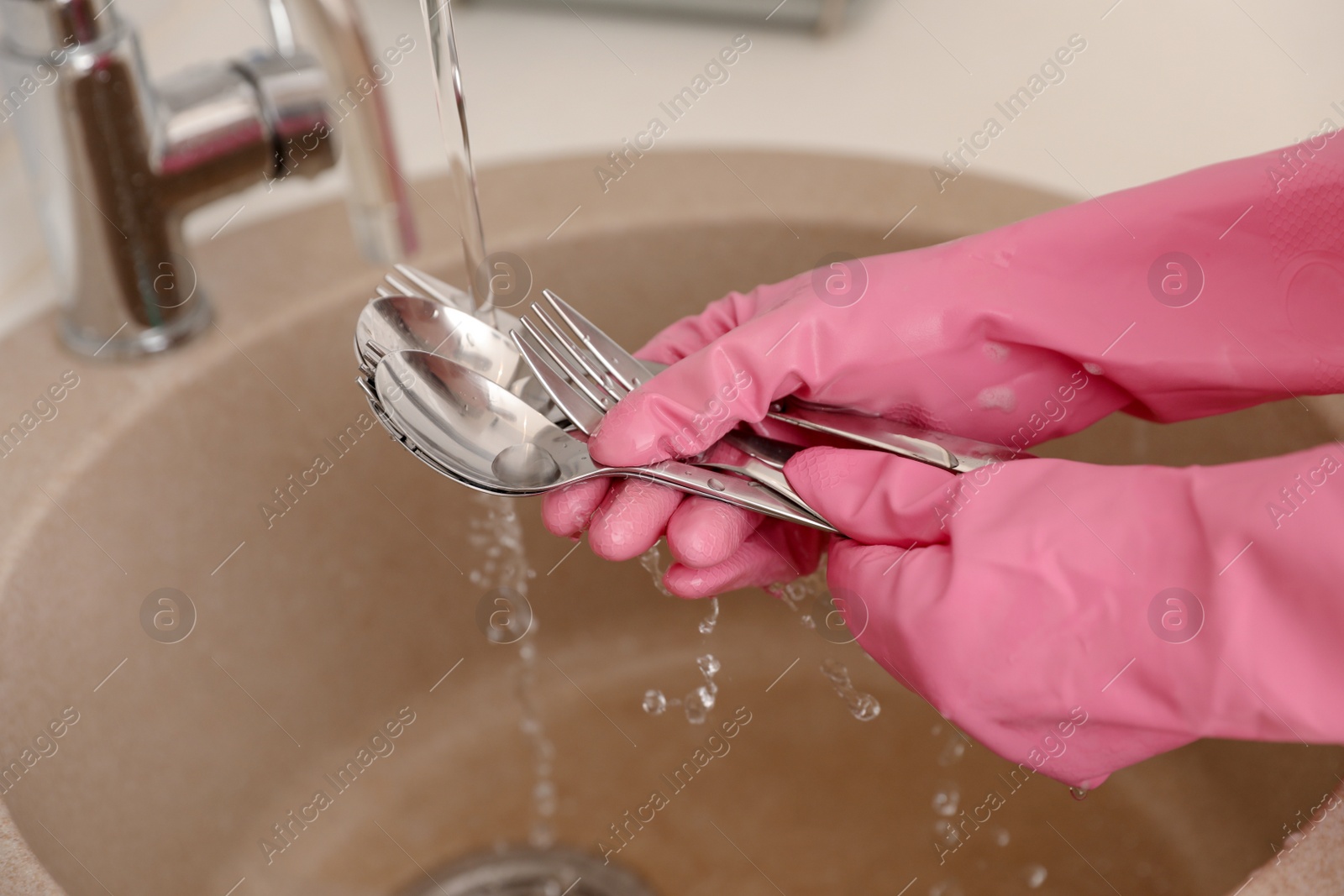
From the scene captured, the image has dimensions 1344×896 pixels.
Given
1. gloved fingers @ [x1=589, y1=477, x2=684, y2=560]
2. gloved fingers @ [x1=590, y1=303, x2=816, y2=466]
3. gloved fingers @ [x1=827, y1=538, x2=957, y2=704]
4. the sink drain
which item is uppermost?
gloved fingers @ [x1=590, y1=303, x2=816, y2=466]

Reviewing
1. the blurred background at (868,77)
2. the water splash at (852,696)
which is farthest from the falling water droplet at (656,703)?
the blurred background at (868,77)

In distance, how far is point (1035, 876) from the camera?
616mm

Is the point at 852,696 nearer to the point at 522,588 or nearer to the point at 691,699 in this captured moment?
the point at 691,699

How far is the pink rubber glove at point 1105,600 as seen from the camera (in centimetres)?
35

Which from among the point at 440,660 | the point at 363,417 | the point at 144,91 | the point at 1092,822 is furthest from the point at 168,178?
the point at 1092,822

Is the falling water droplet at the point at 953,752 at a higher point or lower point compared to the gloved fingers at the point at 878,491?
lower

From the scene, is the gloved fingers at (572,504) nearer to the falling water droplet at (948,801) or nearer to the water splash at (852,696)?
the water splash at (852,696)

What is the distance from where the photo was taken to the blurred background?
763mm

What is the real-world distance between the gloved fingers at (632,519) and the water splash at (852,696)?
125 millimetres

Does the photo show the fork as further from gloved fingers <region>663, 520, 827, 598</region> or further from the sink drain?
the sink drain

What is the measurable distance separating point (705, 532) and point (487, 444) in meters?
0.09

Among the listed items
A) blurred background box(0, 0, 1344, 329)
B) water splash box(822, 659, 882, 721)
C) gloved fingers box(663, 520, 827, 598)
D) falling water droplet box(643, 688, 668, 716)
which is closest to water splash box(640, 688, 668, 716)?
falling water droplet box(643, 688, 668, 716)

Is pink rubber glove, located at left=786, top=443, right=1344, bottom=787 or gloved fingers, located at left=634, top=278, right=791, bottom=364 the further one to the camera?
gloved fingers, located at left=634, top=278, right=791, bottom=364

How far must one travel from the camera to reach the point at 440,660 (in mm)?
703
